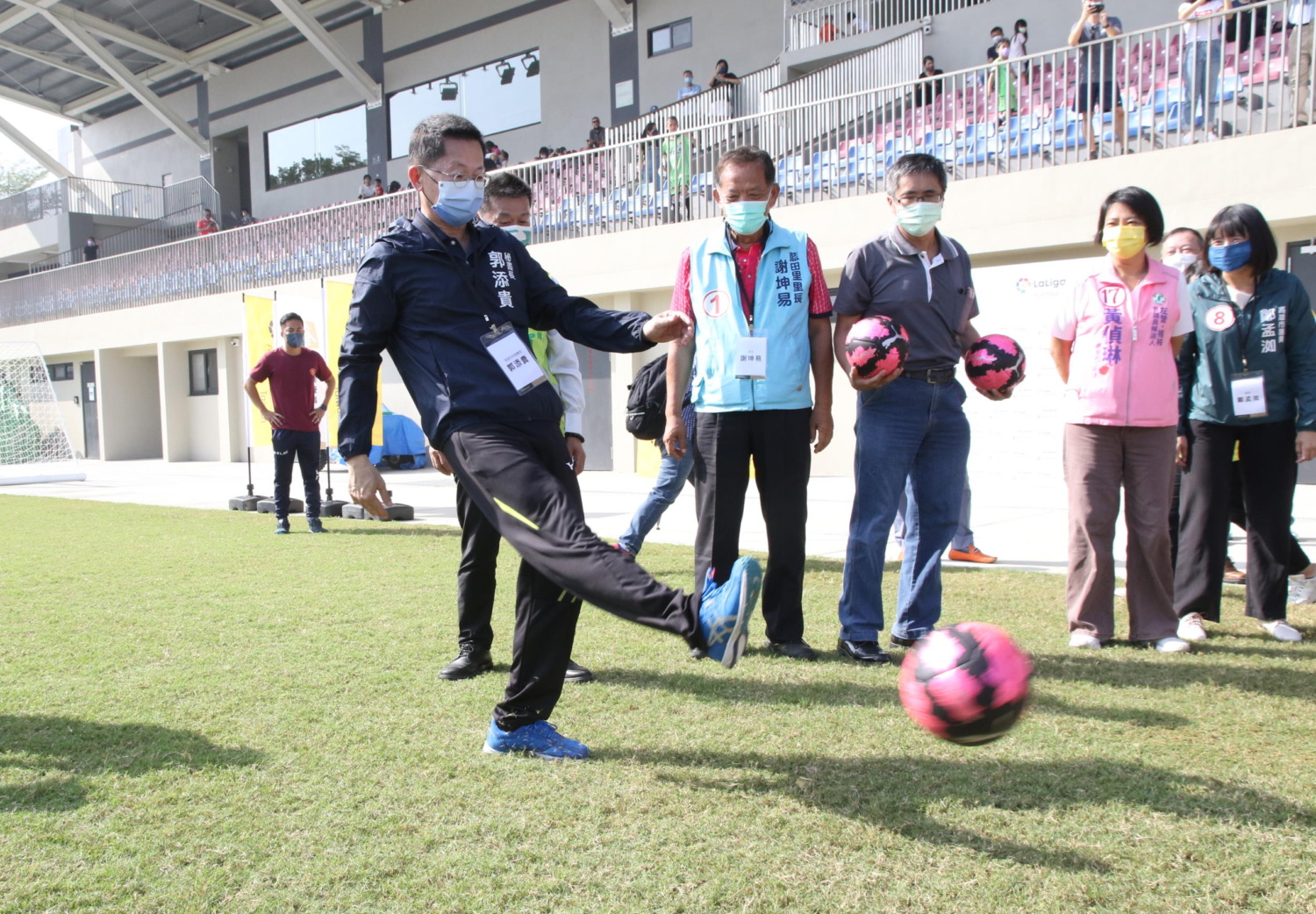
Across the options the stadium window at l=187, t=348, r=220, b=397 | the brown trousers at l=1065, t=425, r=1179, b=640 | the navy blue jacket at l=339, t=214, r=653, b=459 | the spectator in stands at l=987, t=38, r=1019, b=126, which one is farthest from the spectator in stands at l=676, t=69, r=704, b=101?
the navy blue jacket at l=339, t=214, r=653, b=459

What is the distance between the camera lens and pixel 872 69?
16406 millimetres

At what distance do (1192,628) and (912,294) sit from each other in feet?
6.60

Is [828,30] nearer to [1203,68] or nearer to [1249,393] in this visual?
[1203,68]

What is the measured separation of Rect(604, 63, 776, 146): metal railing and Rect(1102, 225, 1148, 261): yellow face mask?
13698 millimetres

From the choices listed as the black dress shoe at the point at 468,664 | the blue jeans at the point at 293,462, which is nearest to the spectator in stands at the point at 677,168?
the blue jeans at the point at 293,462

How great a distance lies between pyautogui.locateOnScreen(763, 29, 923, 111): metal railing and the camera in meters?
16.3

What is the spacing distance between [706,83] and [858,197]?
8.36 metres

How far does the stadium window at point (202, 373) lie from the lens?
24.9 metres

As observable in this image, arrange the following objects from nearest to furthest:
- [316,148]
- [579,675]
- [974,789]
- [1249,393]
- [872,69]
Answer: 1. [974,789]
2. [579,675]
3. [1249,393]
4. [872,69]
5. [316,148]

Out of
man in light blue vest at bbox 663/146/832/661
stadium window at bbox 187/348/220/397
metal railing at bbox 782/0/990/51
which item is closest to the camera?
man in light blue vest at bbox 663/146/832/661

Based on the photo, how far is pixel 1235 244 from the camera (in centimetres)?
446

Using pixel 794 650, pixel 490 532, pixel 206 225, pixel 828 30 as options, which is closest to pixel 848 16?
pixel 828 30

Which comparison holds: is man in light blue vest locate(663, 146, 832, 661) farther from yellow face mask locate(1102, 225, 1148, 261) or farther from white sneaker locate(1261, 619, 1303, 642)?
white sneaker locate(1261, 619, 1303, 642)

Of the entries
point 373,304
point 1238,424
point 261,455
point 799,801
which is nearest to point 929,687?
point 799,801
